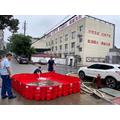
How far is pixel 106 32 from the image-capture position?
41.1 metres

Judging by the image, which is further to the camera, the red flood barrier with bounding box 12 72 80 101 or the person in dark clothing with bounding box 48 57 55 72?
the person in dark clothing with bounding box 48 57 55 72

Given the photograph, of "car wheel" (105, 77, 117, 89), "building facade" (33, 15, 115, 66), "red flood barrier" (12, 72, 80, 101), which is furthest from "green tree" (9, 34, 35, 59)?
"red flood barrier" (12, 72, 80, 101)

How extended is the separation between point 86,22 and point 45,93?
3291 cm

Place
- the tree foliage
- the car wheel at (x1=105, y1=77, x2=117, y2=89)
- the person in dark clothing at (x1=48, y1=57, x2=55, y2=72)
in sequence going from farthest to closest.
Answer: the tree foliage
the person in dark clothing at (x1=48, y1=57, x2=55, y2=72)
the car wheel at (x1=105, y1=77, x2=117, y2=89)

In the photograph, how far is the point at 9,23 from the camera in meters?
17.2

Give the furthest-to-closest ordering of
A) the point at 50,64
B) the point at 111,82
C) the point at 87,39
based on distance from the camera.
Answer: the point at 87,39 < the point at 50,64 < the point at 111,82

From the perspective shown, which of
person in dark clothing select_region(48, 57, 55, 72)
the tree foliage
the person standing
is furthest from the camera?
the tree foliage

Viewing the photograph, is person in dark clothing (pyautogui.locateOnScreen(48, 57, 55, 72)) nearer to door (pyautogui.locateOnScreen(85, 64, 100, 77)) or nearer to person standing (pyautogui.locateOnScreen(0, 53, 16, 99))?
door (pyautogui.locateOnScreen(85, 64, 100, 77))

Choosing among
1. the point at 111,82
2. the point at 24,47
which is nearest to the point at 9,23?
the point at 111,82

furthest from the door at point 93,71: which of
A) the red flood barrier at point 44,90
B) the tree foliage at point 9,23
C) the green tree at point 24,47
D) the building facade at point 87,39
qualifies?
the green tree at point 24,47

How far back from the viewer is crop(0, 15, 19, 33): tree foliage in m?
16.4

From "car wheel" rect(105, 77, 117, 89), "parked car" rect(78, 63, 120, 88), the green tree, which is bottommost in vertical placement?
"car wheel" rect(105, 77, 117, 89)

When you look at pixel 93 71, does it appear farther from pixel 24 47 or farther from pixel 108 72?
pixel 24 47
